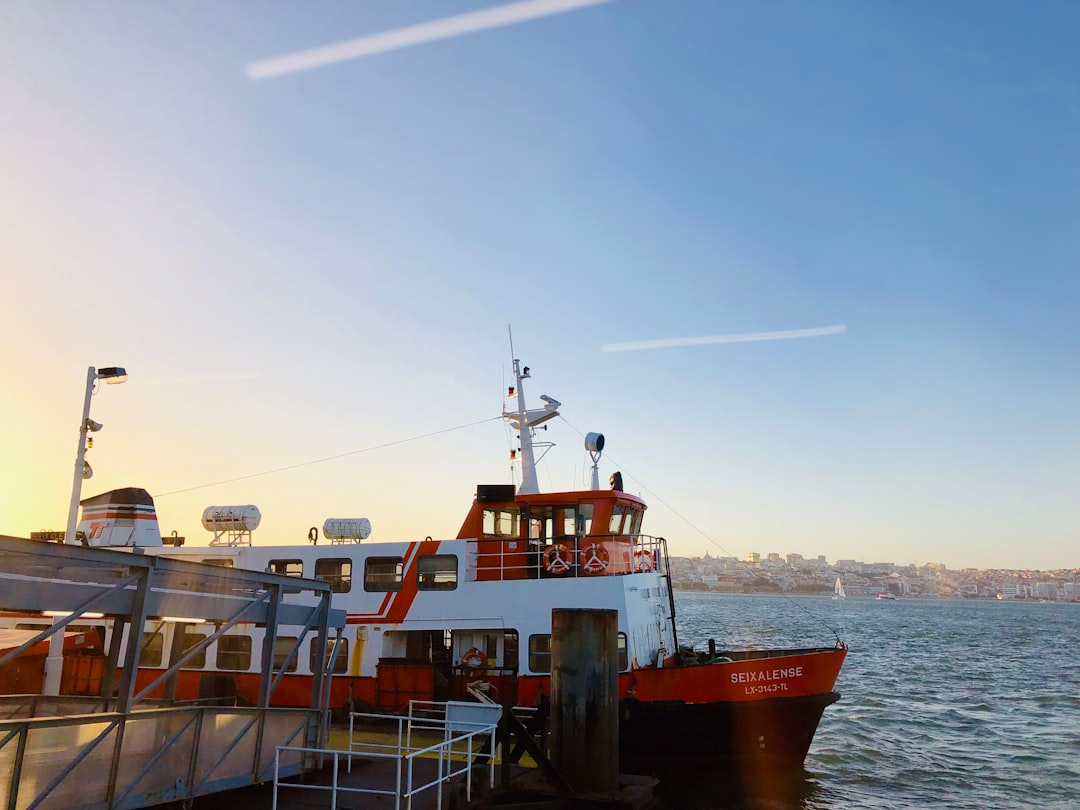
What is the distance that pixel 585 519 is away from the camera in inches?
746

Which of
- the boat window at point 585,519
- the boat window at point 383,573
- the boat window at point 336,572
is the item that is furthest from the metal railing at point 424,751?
the boat window at point 585,519

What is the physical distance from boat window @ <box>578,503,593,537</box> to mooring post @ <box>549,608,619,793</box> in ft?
23.7

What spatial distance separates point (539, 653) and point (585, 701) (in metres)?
6.62

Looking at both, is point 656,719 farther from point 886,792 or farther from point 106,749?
point 106,749

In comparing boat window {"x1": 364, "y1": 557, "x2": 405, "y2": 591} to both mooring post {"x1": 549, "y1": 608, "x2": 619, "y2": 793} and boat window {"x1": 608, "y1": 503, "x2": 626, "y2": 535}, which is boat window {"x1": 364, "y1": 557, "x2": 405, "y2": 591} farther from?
mooring post {"x1": 549, "y1": 608, "x2": 619, "y2": 793}

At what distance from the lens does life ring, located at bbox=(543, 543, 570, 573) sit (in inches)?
708

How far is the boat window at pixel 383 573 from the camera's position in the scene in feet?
63.7

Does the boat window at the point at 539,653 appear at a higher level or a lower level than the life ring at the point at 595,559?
lower

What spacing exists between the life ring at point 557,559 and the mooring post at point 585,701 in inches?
251

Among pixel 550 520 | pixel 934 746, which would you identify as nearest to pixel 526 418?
pixel 550 520

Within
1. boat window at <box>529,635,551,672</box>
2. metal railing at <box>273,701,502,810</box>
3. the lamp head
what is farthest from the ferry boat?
the lamp head

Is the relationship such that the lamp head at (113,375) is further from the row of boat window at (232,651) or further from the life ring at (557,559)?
the life ring at (557,559)

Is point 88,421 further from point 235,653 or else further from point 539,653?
point 539,653

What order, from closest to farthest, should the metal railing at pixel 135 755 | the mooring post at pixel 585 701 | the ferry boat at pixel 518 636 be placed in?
the metal railing at pixel 135 755 → the mooring post at pixel 585 701 → the ferry boat at pixel 518 636
